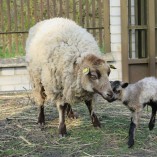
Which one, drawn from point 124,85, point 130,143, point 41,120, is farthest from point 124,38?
point 130,143

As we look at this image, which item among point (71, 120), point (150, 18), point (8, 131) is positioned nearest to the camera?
point (8, 131)

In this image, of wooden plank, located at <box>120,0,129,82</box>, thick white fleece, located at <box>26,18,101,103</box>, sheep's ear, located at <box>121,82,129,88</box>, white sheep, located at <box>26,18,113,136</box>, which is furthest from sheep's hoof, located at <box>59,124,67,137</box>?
wooden plank, located at <box>120,0,129,82</box>

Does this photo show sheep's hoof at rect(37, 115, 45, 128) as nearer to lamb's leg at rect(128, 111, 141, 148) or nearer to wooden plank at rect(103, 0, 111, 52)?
lamb's leg at rect(128, 111, 141, 148)

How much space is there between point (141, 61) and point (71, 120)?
3475 mm

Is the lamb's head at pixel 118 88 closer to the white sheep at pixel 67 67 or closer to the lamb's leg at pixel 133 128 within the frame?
the white sheep at pixel 67 67

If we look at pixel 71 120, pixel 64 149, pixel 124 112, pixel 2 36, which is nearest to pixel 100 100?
pixel 124 112

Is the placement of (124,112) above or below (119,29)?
below

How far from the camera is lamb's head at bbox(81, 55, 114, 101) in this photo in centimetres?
542

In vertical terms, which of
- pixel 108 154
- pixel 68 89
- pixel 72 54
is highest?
pixel 72 54

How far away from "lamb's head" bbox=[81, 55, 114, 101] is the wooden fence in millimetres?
4342

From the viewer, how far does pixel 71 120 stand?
6.79m

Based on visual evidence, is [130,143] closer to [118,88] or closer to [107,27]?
[118,88]

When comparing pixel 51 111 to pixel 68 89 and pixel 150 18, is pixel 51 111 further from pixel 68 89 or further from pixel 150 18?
pixel 150 18

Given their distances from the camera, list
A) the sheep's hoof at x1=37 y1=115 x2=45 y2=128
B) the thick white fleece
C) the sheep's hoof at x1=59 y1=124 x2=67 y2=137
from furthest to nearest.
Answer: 1. the sheep's hoof at x1=37 y1=115 x2=45 y2=128
2. the sheep's hoof at x1=59 y1=124 x2=67 y2=137
3. the thick white fleece
